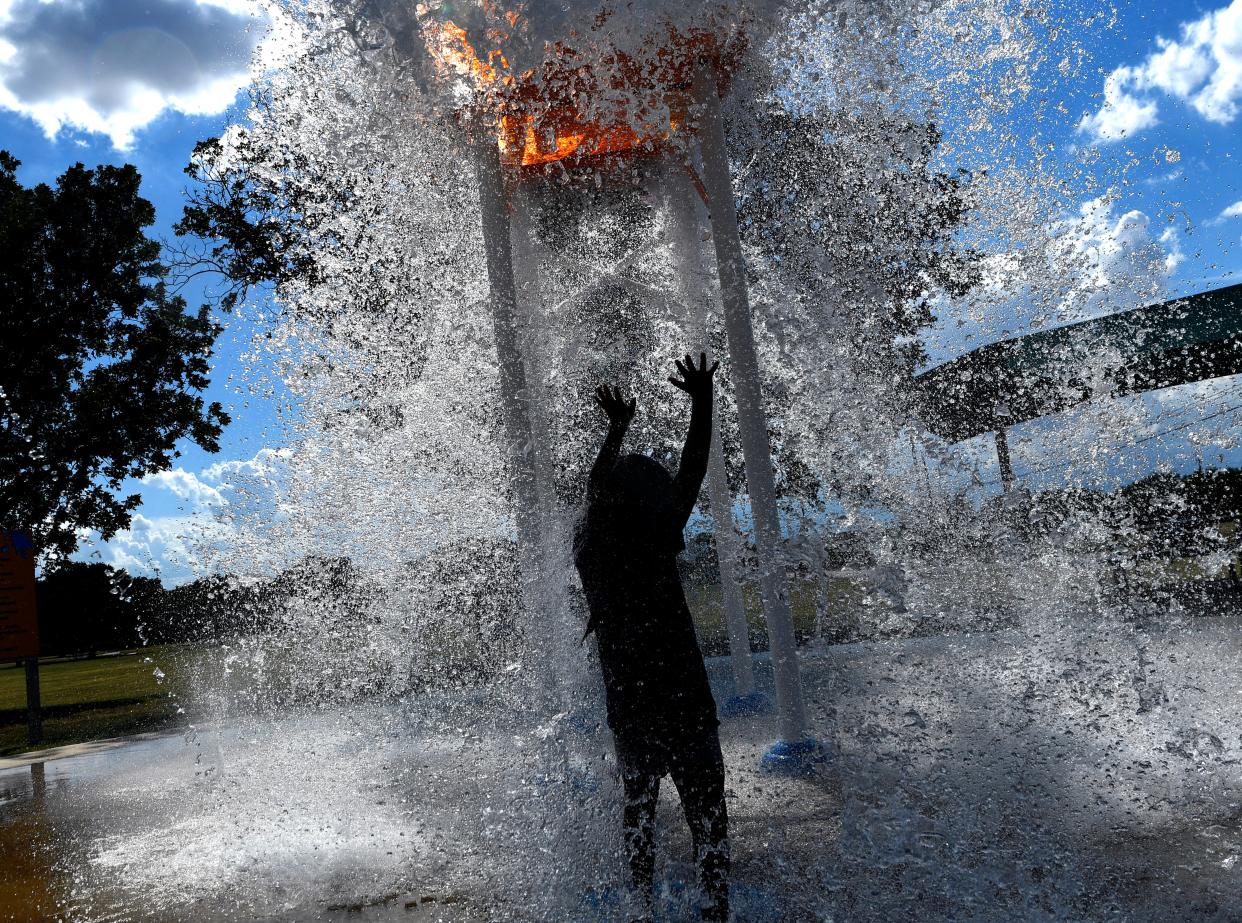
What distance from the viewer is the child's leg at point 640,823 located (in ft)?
9.29

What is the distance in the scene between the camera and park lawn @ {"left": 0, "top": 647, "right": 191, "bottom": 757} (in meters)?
11.5

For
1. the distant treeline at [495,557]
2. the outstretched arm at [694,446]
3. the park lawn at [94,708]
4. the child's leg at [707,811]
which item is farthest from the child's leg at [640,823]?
the park lawn at [94,708]

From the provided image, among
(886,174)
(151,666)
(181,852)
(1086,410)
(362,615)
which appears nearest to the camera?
(181,852)

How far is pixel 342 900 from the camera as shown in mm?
3582

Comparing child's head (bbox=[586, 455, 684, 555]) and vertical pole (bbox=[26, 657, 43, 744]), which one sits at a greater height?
child's head (bbox=[586, 455, 684, 555])

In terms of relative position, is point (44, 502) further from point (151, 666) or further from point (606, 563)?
point (606, 563)

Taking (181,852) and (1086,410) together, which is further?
(1086,410)

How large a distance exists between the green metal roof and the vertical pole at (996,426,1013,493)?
0.33m

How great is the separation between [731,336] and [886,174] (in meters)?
2.55

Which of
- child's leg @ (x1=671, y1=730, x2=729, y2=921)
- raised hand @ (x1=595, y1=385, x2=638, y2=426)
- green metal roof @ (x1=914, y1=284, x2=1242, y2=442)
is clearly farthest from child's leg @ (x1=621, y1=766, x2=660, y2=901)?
green metal roof @ (x1=914, y1=284, x2=1242, y2=442)

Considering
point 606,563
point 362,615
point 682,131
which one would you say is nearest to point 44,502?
point 362,615

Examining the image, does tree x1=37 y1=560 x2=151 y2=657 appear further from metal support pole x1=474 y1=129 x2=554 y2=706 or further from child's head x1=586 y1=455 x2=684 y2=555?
child's head x1=586 y1=455 x2=684 y2=555

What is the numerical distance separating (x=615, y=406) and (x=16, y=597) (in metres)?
11.5

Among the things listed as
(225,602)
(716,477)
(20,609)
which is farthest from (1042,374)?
(20,609)
